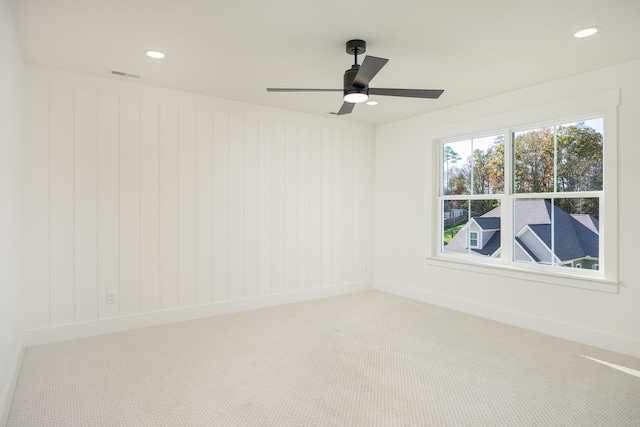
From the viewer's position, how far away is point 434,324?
4.09 meters

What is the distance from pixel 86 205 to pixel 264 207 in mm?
1894

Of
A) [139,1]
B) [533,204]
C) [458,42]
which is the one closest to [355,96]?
[458,42]

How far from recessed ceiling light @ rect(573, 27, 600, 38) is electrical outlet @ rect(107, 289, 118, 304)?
14.7 feet

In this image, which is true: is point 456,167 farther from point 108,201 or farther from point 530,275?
point 108,201

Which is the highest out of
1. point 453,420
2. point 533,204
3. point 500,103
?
point 500,103

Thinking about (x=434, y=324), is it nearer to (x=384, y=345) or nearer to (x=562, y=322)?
(x=384, y=345)

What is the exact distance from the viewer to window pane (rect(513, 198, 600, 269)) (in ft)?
12.0

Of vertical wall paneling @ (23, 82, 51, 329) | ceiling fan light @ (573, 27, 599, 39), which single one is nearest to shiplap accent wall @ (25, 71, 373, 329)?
vertical wall paneling @ (23, 82, 51, 329)

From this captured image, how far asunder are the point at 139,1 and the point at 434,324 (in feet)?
12.5

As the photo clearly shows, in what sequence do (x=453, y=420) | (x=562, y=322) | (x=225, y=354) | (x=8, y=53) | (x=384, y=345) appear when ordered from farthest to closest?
(x=562, y=322) < (x=384, y=345) < (x=225, y=354) < (x=8, y=53) < (x=453, y=420)

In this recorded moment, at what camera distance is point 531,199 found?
13.4 ft

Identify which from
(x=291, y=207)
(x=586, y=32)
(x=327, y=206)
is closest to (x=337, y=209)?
(x=327, y=206)

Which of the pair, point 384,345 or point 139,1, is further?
point 384,345

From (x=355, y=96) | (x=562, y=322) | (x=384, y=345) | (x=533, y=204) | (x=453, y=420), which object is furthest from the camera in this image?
(x=533, y=204)
